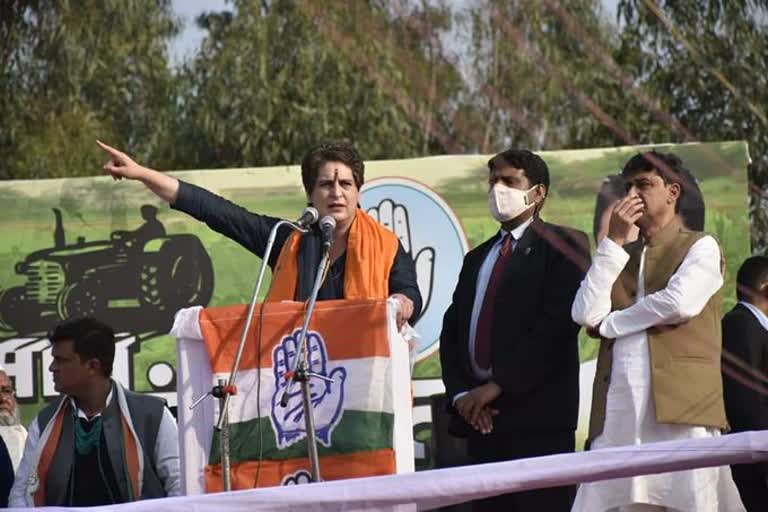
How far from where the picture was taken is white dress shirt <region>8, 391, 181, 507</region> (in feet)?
20.4

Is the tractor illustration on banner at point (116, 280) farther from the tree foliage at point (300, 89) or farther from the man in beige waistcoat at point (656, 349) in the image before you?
the tree foliage at point (300, 89)

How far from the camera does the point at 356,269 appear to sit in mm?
5625

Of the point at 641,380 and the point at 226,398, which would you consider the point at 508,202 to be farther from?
the point at 226,398

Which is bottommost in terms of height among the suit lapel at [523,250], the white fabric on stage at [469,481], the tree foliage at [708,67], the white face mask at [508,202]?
the white fabric on stage at [469,481]

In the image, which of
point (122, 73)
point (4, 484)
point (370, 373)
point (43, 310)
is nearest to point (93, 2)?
point (122, 73)

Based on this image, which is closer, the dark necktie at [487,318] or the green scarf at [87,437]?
the dark necktie at [487,318]

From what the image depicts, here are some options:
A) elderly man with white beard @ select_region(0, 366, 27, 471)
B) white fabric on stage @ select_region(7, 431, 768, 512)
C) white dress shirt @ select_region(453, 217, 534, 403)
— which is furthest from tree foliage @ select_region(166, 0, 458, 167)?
white fabric on stage @ select_region(7, 431, 768, 512)

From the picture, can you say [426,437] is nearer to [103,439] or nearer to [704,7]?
[103,439]

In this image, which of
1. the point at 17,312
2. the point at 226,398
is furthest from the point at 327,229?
the point at 17,312

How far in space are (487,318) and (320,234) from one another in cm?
79

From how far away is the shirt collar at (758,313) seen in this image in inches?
279

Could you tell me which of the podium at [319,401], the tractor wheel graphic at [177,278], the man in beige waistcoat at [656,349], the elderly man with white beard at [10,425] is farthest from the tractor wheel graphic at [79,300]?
the podium at [319,401]

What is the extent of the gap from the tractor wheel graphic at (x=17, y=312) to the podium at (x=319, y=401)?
196 inches

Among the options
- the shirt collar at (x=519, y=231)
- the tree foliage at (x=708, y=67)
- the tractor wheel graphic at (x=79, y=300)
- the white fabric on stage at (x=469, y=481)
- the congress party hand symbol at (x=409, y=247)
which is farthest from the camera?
the tree foliage at (x=708, y=67)
